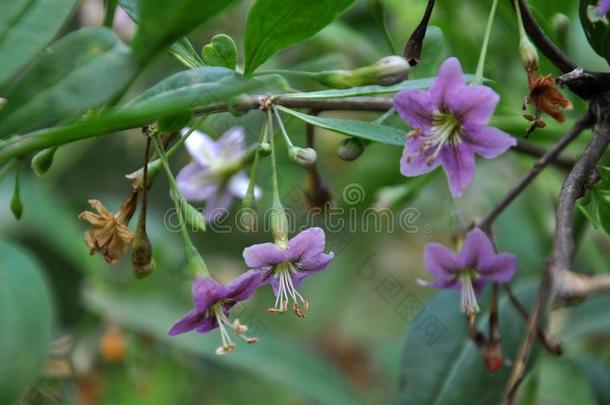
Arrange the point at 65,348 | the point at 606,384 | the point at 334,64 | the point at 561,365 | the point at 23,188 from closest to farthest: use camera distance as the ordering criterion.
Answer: the point at 334,64
the point at 606,384
the point at 65,348
the point at 561,365
the point at 23,188

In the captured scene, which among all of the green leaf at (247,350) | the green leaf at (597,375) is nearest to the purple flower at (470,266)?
the green leaf at (597,375)

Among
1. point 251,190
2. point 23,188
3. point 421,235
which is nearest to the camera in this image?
point 251,190

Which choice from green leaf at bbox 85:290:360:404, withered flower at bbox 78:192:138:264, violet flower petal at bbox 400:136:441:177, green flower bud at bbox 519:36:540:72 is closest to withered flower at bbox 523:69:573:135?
green flower bud at bbox 519:36:540:72

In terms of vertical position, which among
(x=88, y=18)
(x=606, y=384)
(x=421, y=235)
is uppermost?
(x=88, y=18)

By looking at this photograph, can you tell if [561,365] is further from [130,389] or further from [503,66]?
[130,389]

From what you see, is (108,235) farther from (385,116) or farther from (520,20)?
(520,20)

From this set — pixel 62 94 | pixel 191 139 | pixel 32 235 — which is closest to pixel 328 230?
pixel 191 139

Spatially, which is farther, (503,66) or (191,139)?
(503,66)

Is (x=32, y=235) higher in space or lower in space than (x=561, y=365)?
higher

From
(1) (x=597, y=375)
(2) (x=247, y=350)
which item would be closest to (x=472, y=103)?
(1) (x=597, y=375)
